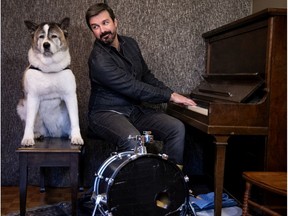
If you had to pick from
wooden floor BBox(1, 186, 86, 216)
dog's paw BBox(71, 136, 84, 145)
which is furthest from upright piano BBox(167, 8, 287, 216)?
wooden floor BBox(1, 186, 86, 216)

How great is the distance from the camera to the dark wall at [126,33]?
296 cm

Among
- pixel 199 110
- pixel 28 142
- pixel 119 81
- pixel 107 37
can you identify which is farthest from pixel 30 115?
pixel 199 110

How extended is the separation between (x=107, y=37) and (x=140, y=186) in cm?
108

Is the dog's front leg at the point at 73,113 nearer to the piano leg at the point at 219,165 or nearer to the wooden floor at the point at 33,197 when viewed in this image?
the wooden floor at the point at 33,197

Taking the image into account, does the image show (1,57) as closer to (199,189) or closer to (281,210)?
(199,189)

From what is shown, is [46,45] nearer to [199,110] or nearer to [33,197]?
[199,110]

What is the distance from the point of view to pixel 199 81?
10.3ft

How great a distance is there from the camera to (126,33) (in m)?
3.04

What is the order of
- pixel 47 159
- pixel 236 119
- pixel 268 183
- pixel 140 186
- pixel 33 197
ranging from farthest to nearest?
pixel 33 197, pixel 47 159, pixel 236 119, pixel 140 186, pixel 268 183

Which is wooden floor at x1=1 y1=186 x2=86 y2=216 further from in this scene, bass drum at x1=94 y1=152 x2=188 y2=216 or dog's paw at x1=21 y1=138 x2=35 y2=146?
bass drum at x1=94 y1=152 x2=188 y2=216

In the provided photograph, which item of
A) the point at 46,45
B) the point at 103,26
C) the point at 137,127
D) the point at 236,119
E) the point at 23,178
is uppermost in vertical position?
the point at 103,26

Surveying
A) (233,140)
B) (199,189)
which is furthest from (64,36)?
(199,189)

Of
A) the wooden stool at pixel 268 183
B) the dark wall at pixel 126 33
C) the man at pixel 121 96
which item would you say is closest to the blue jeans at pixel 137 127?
the man at pixel 121 96

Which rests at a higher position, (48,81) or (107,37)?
(107,37)
